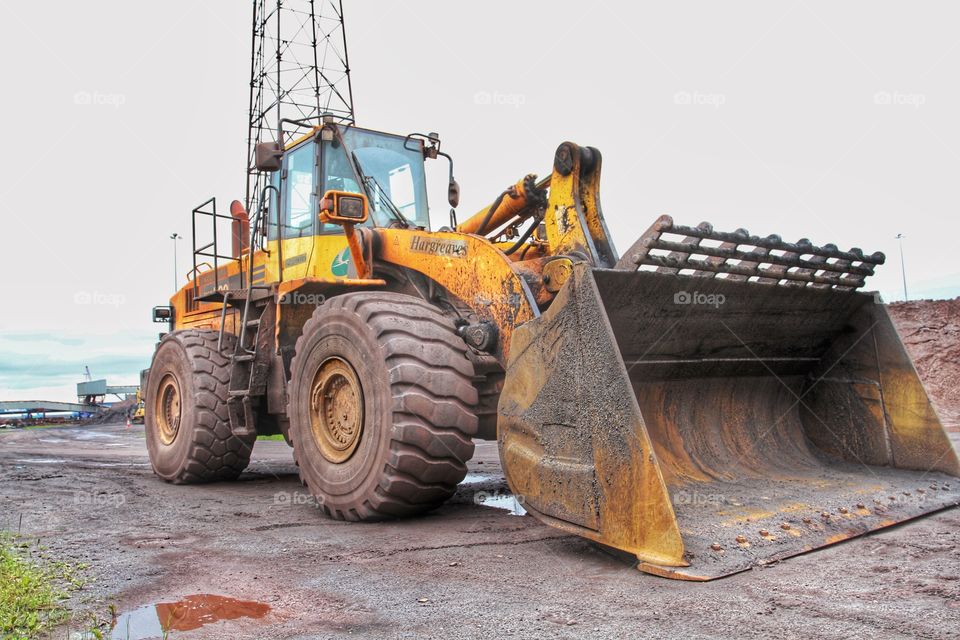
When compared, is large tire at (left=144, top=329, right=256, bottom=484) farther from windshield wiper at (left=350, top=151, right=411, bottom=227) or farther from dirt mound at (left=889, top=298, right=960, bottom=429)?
dirt mound at (left=889, top=298, right=960, bottom=429)

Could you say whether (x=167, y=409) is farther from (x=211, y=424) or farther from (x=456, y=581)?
(x=456, y=581)

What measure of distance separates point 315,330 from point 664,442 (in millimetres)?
2654

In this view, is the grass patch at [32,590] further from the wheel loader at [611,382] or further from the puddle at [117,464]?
the puddle at [117,464]

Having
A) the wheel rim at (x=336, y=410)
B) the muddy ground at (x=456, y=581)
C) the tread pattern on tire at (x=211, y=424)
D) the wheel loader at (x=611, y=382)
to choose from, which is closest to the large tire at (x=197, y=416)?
the tread pattern on tire at (x=211, y=424)

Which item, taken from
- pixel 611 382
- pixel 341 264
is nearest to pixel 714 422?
pixel 611 382

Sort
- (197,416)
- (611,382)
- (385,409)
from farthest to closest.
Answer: (197,416) < (385,409) < (611,382)

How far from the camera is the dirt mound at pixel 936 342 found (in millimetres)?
18547

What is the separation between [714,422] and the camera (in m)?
5.60

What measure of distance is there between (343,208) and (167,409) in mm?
4112

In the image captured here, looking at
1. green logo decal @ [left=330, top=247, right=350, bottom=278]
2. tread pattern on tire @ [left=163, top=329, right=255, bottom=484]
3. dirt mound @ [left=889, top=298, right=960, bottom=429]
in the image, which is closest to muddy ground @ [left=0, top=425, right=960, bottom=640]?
tread pattern on tire @ [left=163, top=329, right=255, bottom=484]

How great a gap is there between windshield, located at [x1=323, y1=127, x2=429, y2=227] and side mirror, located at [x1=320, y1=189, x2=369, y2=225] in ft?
2.19

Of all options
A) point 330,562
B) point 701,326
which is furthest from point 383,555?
point 701,326

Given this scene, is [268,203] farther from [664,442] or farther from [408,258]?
[664,442]

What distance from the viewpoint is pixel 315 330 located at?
5965 mm
